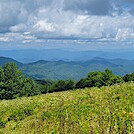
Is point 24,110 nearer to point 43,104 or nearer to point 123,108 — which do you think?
point 43,104

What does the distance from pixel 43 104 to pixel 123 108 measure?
6.15 m

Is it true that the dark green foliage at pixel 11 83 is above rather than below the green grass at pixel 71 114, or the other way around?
below

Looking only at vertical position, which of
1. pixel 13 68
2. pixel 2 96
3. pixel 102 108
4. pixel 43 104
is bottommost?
pixel 2 96

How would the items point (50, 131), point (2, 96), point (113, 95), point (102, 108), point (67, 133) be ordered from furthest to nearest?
point (2, 96), point (113, 95), point (102, 108), point (50, 131), point (67, 133)

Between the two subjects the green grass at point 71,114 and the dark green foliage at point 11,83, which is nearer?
the green grass at point 71,114

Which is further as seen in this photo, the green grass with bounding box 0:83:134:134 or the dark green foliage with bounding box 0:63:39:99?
the dark green foliage with bounding box 0:63:39:99

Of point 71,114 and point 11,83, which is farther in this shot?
point 11,83

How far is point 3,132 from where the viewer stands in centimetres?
1173

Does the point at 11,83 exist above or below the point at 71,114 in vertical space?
below

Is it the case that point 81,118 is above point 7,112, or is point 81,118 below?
above

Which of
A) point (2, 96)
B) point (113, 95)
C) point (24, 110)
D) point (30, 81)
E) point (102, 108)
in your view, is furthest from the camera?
point (30, 81)

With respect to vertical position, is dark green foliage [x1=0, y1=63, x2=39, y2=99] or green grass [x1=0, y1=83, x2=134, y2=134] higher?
green grass [x1=0, y1=83, x2=134, y2=134]

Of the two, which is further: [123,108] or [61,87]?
[61,87]

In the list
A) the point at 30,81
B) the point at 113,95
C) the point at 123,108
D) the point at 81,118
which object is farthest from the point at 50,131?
the point at 30,81
